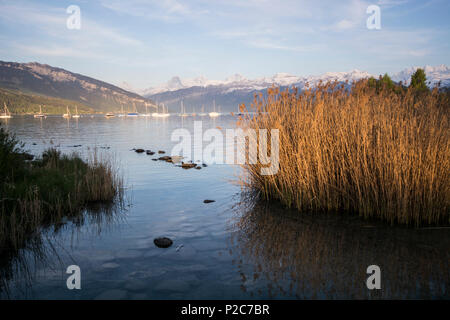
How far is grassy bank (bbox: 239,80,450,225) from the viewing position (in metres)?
7.02

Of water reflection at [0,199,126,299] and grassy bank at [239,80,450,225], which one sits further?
grassy bank at [239,80,450,225]

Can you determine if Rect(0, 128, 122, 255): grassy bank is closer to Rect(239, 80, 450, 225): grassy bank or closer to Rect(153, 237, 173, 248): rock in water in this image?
Rect(153, 237, 173, 248): rock in water

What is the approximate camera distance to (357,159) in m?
7.55

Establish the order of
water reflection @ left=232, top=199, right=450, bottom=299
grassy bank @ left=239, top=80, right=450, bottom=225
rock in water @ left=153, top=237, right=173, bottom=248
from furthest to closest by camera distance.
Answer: grassy bank @ left=239, top=80, right=450, bottom=225, rock in water @ left=153, top=237, right=173, bottom=248, water reflection @ left=232, top=199, right=450, bottom=299

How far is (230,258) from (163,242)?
5.49 ft

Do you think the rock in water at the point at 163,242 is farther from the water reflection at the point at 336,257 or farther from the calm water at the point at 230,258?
the water reflection at the point at 336,257

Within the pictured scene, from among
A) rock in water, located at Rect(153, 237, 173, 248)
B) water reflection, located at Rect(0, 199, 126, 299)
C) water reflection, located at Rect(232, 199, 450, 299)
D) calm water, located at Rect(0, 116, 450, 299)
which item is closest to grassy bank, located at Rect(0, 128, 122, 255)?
water reflection, located at Rect(0, 199, 126, 299)

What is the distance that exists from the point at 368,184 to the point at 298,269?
3342 mm

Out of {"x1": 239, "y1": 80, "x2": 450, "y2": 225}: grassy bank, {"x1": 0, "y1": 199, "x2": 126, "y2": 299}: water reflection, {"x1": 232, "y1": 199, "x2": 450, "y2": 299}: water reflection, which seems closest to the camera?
{"x1": 232, "y1": 199, "x2": 450, "y2": 299}: water reflection

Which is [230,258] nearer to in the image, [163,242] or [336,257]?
[163,242]

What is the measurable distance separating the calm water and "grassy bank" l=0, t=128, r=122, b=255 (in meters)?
0.54

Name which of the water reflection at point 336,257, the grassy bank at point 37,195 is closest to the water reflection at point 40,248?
the grassy bank at point 37,195

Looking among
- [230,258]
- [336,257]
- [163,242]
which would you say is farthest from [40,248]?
[336,257]

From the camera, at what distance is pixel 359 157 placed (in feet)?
25.0
